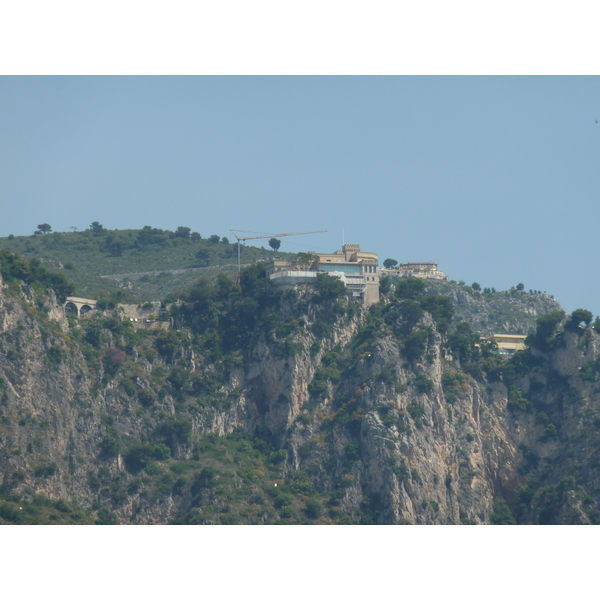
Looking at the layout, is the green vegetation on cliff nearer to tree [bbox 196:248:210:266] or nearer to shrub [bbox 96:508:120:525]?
shrub [bbox 96:508:120:525]

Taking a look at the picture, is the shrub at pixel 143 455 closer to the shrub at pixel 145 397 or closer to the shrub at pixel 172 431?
the shrub at pixel 172 431

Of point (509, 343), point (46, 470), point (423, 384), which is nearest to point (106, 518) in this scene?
point (46, 470)

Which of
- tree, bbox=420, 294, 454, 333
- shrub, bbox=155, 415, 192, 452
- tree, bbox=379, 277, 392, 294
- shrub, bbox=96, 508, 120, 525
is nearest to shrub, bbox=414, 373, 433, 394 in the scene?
tree, bbox=420, 294, 454, 333

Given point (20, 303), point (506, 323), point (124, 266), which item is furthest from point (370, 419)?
point (124, 266)

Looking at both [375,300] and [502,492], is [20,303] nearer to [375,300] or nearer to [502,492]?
[375,300]

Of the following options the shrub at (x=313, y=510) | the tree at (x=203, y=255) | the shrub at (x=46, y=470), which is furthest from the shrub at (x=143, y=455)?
the tree at (x=203, y=255)

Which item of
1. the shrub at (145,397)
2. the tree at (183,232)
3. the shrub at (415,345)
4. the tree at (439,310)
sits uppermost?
the tree at (183,232)
